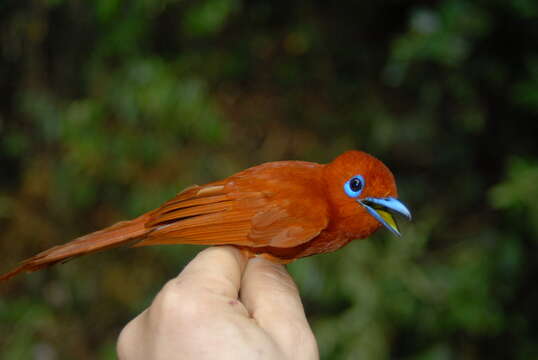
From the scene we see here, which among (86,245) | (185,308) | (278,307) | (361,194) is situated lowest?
(278,307)

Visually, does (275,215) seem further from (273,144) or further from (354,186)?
(273,144)

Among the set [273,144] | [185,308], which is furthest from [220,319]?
[273,144]

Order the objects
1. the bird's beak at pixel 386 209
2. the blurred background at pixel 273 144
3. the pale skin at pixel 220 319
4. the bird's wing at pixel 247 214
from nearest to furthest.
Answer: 1. the pale skin at pixel 220 319
2. the bird's beak at pixel 386 209
3. the bird's wing at pixel 247 214
4. the blurred background at pixel 273 144

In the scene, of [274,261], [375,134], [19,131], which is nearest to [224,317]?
[274,261]

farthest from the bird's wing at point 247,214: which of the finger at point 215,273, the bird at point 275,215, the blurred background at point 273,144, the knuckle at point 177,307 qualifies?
the blurred background at point 273,144

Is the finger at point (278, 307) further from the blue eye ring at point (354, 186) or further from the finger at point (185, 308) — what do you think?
the blue eye ring at point (354, 186)

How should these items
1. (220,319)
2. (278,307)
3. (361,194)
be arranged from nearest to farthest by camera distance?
(220,319)
(278,307)
(361,194)
